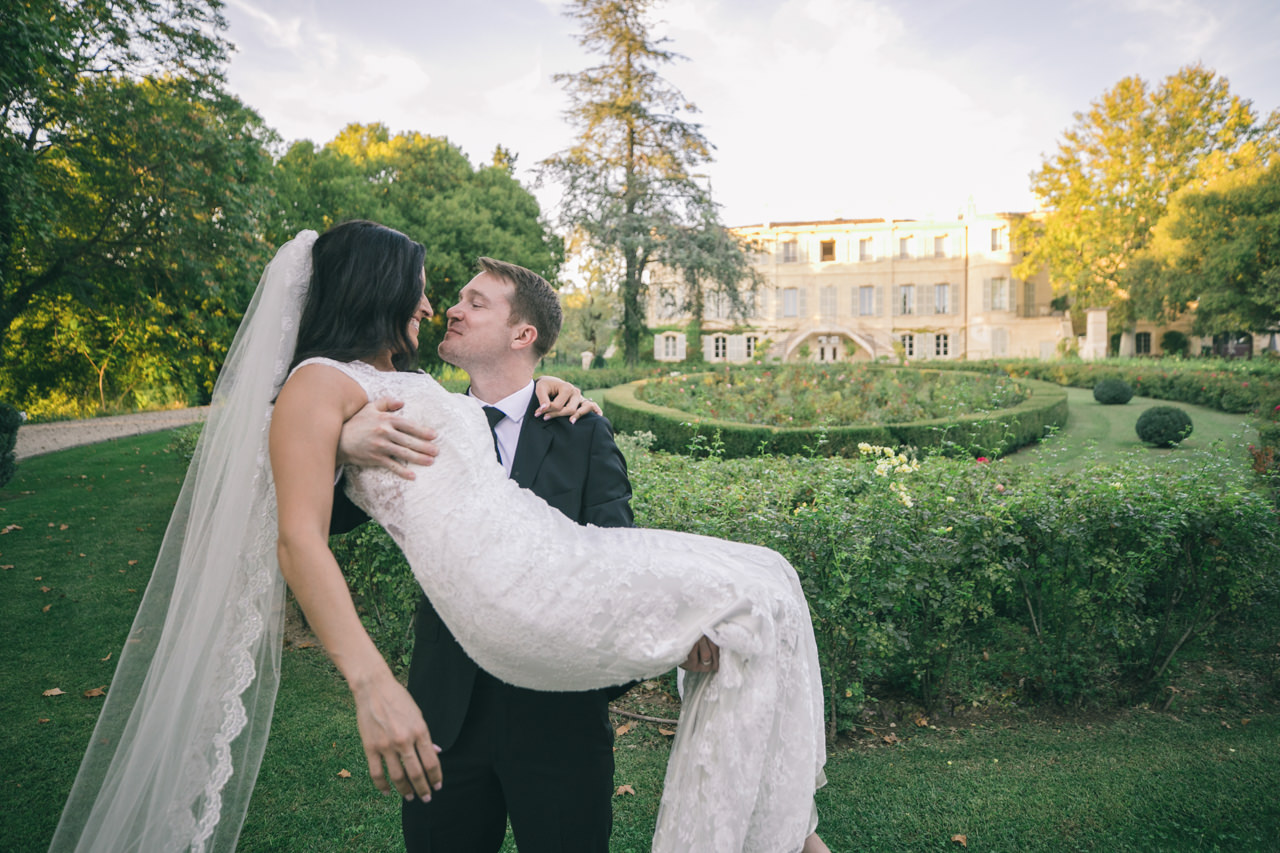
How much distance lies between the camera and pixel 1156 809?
2.98 meters

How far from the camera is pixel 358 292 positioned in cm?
155

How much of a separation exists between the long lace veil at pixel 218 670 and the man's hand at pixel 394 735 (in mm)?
478

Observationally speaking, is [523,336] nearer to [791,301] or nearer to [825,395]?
[825,395]

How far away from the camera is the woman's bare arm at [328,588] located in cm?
128

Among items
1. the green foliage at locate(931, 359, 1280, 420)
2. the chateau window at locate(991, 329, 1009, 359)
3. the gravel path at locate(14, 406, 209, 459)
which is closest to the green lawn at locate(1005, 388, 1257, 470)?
the green foliage at locate(931, 359, 1280, 420)

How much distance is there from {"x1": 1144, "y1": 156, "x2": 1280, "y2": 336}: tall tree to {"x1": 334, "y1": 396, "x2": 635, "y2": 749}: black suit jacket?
93.1 feet

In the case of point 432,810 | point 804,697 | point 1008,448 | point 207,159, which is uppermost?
point 207,159

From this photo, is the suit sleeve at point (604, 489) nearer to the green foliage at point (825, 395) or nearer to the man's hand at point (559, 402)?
the man's hand at point (559, 402)

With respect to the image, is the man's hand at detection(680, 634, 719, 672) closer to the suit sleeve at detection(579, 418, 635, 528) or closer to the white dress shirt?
the suit sleeve at detection(579, 418, 635, 528)

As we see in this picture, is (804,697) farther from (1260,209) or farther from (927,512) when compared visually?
(1260,209)

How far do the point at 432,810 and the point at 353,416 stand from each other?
94 centimetres

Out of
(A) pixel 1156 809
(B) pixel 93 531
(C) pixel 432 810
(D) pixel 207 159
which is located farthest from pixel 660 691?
(D) pixel 207 159

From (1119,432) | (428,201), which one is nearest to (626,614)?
(1119,432)

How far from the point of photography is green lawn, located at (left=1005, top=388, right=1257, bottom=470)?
34.2 ft
